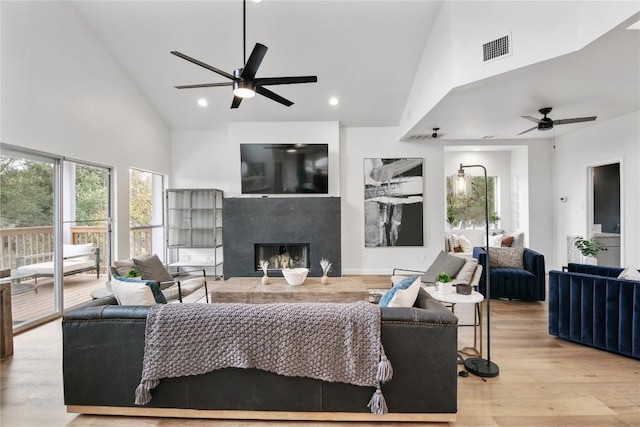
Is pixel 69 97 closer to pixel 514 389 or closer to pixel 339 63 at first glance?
pixel 339 63

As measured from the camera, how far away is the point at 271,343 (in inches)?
71.7

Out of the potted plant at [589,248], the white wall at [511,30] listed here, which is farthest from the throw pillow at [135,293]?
the potted plant at [589,248]

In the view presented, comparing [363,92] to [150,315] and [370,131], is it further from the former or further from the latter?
[150,315]

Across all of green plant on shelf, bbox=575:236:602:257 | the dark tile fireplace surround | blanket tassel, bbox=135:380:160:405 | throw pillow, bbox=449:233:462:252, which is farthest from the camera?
throw pillow, bbox=449:233:462:252

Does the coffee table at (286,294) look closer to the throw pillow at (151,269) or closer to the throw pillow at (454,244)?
the throw pillow at (151,269)

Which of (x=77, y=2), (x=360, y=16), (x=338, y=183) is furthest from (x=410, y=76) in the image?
(x=77, y=2)

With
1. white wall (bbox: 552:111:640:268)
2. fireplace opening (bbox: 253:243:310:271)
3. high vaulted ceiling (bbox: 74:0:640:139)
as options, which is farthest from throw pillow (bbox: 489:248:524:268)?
fireplace opening (bbox: 253:243:310:271)

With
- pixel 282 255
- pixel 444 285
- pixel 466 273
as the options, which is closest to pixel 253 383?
pixel 444 285

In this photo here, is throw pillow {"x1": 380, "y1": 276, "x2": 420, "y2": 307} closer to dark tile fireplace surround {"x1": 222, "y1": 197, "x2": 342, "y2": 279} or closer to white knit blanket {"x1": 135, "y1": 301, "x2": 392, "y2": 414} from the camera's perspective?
white knit blanket {"x1": 135, "y1": 301, "x2": 392, "y2": 414}

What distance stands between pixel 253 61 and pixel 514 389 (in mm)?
3223

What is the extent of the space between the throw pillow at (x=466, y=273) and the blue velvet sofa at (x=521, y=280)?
1.14 m

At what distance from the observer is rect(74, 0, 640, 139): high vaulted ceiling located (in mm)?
3488

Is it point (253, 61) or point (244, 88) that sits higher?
point (253, 61)

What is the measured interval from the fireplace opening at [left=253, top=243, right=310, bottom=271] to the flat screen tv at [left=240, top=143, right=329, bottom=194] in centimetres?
98
